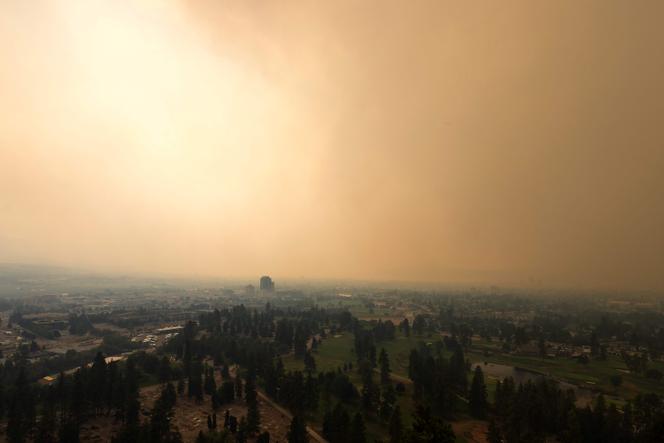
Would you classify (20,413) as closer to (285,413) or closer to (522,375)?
(285,413)

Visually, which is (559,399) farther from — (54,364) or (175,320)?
(175,320)

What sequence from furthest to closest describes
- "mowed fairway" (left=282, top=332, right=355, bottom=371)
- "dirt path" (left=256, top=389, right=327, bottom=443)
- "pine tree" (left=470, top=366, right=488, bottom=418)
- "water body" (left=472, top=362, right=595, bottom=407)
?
"mowed fairway" (left=282, top=332, right=355, bottom=371)
"water body" (left=472, top=362, right=595, bottom=407)
"pine tree" (left=470, top=366, right=488, bottom=418)
"dirt path" (left=256, top=389, right=327, bottom=443)

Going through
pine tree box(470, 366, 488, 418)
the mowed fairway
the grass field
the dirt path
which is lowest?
the grass field

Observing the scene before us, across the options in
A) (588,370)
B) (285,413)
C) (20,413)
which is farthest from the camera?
(588,370)

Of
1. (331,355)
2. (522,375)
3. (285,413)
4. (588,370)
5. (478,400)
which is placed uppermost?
(478,400)

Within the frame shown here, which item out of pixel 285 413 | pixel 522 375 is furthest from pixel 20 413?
pixel 522 375

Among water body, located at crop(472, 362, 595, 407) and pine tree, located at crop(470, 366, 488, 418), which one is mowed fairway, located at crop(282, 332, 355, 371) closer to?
pine tree, located at crop(470, 366, 488, 418)

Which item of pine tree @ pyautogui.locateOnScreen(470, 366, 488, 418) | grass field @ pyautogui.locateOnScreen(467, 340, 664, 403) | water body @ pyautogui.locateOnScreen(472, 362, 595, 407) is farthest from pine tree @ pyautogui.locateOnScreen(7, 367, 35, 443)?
grass field @ pyautogui.locateOnScreen(467, 340, 664, 403)

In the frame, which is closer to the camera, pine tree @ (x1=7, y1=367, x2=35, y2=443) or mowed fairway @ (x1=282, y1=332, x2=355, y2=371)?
pine tree @ (x1=7, y1=367, x2=35, y2=443)

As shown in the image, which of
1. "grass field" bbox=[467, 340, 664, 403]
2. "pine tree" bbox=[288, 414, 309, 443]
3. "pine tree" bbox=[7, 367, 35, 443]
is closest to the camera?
"pine tree" bbox=[288, 414, 309, 443]

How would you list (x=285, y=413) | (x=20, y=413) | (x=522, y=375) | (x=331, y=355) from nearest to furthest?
(x=20, y=413)
(x=285, y=413)
(x=522, y=375)
(x=331, y=355)
